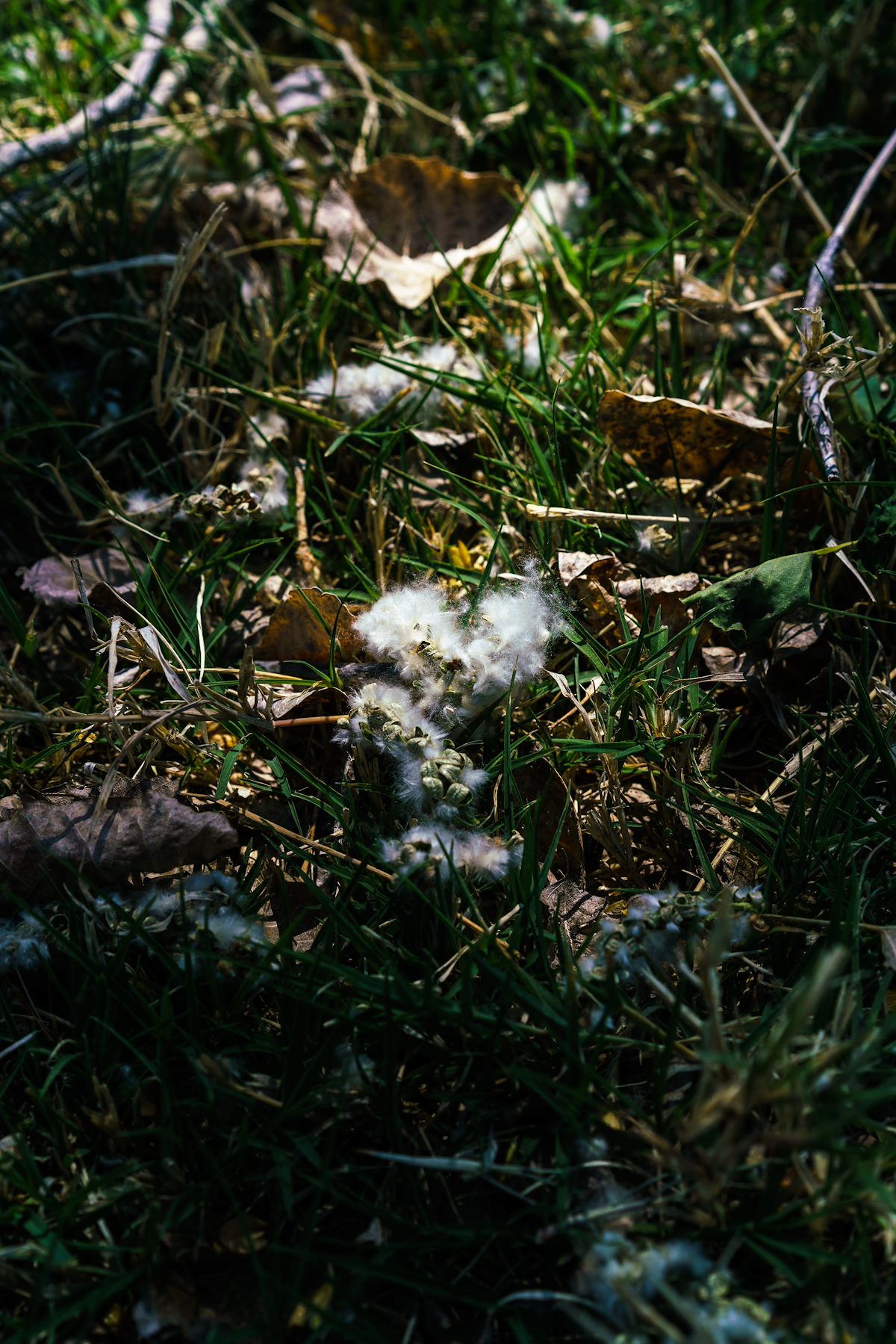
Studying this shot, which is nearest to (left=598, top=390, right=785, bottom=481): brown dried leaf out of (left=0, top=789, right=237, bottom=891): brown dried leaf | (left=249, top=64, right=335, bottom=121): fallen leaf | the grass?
the grass

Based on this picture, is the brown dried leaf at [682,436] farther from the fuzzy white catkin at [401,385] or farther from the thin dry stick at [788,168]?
the thin dry stick at [788,168]

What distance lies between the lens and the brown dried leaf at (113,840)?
183 cm

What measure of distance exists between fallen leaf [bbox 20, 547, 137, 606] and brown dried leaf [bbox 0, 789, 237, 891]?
22.9 inches

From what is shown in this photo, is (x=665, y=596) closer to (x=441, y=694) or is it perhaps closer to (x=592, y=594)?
(x=592, y=594)

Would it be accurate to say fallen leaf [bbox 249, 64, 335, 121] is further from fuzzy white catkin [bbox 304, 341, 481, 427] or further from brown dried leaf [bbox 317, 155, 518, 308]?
fuzzy white catkin [bbox 304, 341, 481, 427]

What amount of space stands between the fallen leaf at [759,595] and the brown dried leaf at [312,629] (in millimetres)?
699

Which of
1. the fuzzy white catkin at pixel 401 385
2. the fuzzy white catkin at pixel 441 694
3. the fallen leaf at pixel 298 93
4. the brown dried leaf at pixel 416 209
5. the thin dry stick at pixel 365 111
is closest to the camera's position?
the fuzzy white catkin at pixel 441 694

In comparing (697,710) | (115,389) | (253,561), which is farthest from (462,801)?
(115,389)

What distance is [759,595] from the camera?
6.63 ft

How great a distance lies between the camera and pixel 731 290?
2.67 m

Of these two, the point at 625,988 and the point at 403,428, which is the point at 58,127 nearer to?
the point at 403,428

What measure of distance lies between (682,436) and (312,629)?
0.93 meters

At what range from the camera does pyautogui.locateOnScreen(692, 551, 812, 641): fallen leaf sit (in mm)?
1988

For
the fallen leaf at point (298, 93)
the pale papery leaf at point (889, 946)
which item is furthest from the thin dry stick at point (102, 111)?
the pale papery leaf at point (889, 946)
